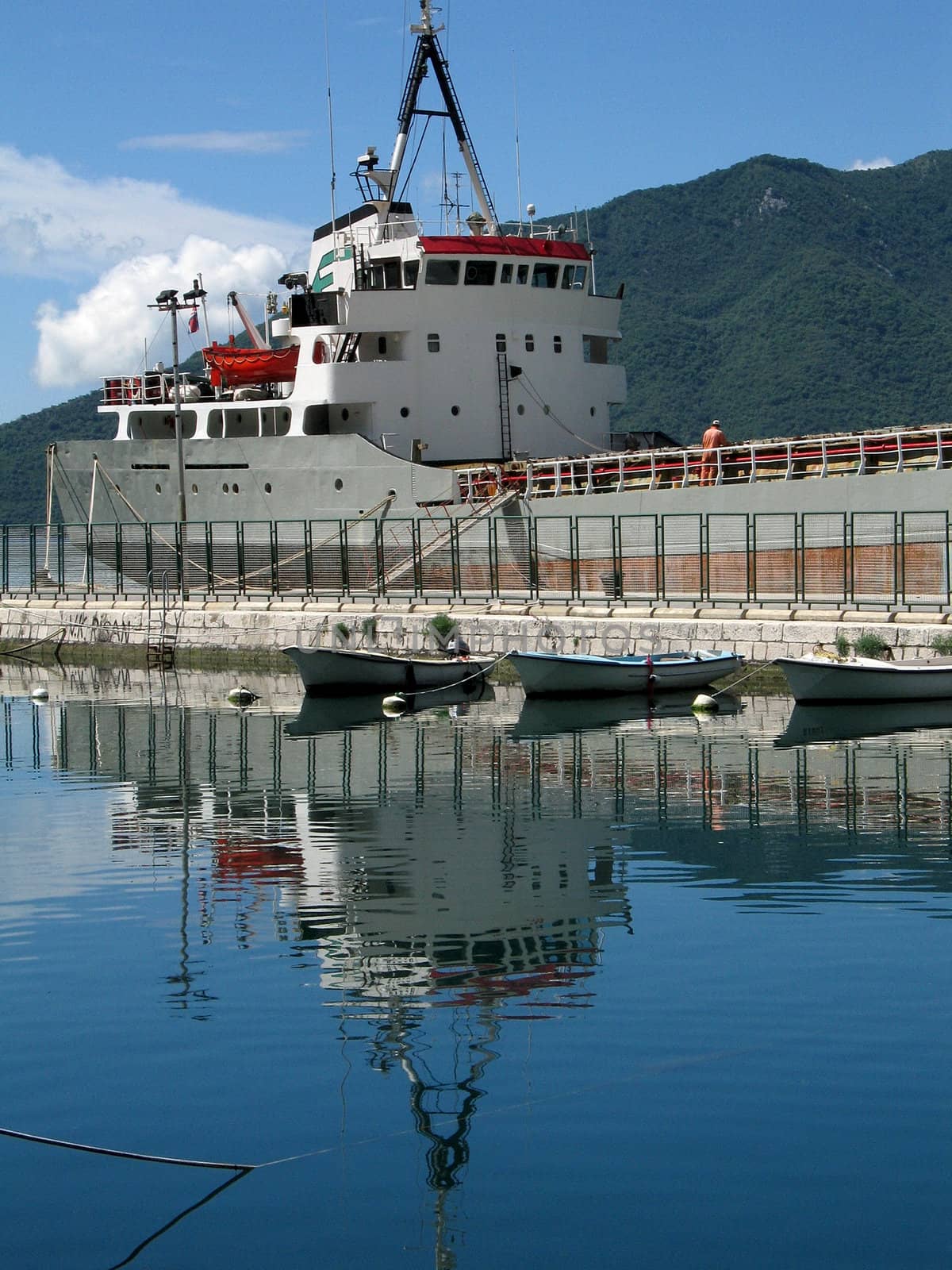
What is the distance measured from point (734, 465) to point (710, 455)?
547 mm

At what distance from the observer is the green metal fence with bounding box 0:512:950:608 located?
2911 centimetres

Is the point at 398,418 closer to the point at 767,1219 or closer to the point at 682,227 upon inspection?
the point at 767,1219

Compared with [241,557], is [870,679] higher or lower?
lower

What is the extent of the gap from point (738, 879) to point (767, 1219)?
6900 mm

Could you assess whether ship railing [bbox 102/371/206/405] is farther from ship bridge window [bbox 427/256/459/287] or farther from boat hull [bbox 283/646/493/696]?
boat hull [bbox 283/646/493/696]

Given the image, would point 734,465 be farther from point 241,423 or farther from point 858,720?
point 241,423

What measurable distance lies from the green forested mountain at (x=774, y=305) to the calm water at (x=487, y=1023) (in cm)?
11266

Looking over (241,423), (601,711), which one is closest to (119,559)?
(241,423)

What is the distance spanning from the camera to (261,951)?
1180cm

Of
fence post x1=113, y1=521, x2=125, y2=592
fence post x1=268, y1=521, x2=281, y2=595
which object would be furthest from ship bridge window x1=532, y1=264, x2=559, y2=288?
fence post x1=113, y1=521, x2=125, y2=592

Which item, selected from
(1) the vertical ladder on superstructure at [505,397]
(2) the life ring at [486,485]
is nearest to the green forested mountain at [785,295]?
(1) the vertical ladder on superstructure at [505,397]

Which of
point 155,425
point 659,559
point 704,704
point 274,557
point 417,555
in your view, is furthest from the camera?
point 155,425

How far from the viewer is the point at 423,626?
32469mm

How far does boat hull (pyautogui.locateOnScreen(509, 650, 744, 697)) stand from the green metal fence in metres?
2.91
